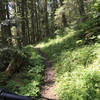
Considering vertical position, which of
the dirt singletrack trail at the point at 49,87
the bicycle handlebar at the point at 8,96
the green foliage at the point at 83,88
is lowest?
the dirt singletrack trail at the point at 49,87

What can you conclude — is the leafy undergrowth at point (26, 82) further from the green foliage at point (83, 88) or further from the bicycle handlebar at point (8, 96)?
the bicycle handlebar at point (8, 96)

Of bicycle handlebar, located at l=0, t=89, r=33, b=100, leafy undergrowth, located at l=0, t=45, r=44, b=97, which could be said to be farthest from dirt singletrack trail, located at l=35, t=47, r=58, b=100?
bicycle handlebar, located at l=0, t=89, r=33, b=100

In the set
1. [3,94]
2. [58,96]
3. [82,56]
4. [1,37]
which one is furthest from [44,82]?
[1,37]

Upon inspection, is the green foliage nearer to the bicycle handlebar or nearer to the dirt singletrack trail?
the dirt singletrack trail

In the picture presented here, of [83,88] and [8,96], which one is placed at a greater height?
[8,96]

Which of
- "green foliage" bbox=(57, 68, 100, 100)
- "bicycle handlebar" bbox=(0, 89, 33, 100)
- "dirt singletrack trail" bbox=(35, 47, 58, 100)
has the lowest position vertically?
"dirt singletrack trail" bbox=(35, 47, 58, 100)

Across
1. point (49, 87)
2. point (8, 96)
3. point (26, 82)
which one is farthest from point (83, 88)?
point (26, 82)

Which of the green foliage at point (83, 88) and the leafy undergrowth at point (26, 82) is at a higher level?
the green foliage at point (83, 88)

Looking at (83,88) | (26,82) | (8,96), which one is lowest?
(26,82)

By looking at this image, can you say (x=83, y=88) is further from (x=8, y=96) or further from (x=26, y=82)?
(x=26, y=82)

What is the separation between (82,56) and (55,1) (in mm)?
20736

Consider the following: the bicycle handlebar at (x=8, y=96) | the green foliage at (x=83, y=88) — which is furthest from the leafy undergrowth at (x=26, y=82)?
the bicycle handlebar at (x=8, y=96)

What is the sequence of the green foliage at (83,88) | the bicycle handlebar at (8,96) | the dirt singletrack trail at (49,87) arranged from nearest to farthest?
the bicycle handlebar at (8,96)
the green foliage at (83,88)
the dirt singletrack trail at (49,87)

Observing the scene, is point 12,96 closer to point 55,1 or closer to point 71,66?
point 71,66
